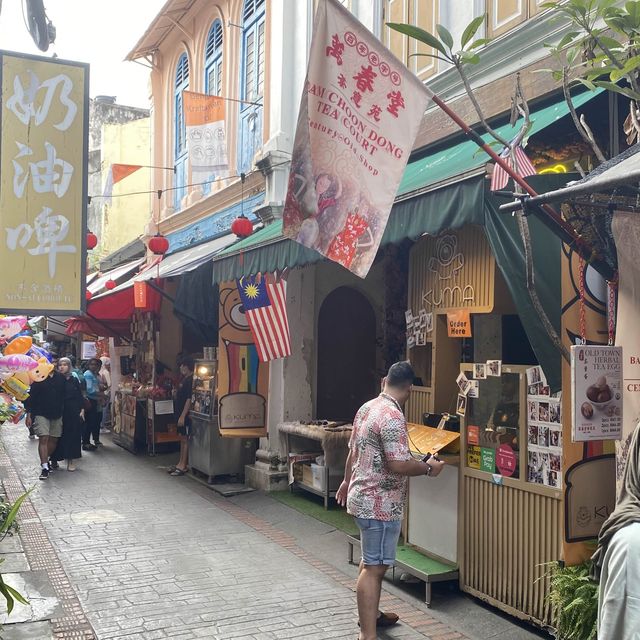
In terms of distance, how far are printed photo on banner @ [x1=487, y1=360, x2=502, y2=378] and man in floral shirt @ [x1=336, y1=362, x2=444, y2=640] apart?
3.52 ft

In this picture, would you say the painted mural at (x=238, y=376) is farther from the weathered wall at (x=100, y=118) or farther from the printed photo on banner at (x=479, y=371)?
the weathered wall at (x=100, y=118)

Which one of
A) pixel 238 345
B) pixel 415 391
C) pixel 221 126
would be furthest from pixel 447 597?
pixel 221 126

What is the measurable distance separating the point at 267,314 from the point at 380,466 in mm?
4500

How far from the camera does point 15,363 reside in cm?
707

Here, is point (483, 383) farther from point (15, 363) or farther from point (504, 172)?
point (15, 363)

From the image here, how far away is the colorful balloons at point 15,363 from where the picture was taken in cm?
705

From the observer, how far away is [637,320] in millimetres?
3621

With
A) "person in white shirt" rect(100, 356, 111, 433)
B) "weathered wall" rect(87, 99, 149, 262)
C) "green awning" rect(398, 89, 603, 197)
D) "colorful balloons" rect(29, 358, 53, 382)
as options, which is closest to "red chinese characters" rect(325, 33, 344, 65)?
"green awning" rect(398, 89, 603, 197)

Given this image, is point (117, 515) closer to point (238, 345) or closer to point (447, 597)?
point (238, 345)

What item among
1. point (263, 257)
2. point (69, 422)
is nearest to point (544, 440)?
point (263, 257)

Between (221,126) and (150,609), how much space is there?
850cm

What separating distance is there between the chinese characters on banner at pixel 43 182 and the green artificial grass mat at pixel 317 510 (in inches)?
166

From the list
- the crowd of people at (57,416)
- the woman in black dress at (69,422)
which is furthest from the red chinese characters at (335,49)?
the woman in black dress at (69,422)

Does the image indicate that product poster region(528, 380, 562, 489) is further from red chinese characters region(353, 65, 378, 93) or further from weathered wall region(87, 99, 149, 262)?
weathered wall region(87, 99, 149, 262)
